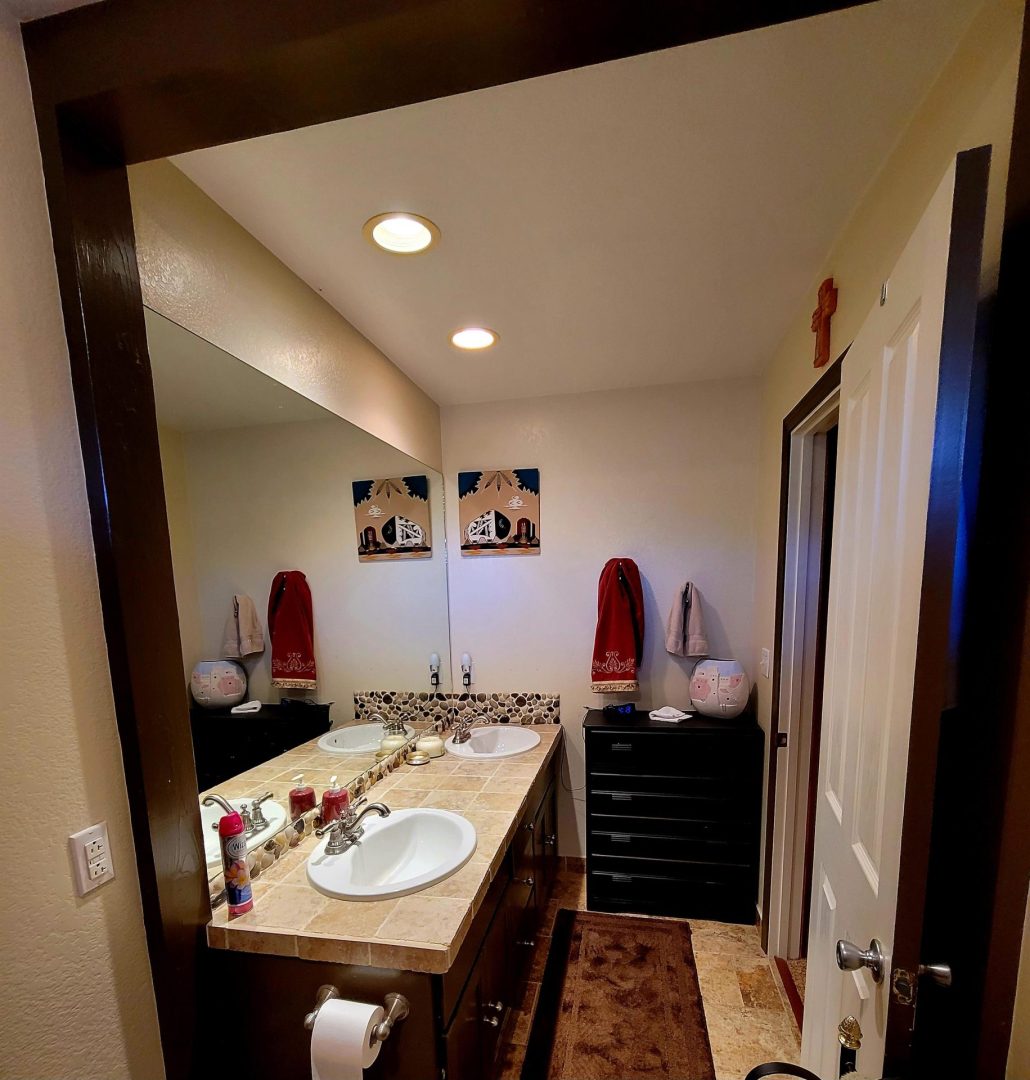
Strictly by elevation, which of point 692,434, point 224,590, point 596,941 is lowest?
point 596,941

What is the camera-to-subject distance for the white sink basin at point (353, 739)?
5.35 ft

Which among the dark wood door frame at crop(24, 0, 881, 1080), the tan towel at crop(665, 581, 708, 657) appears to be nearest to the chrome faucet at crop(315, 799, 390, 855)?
the dark wood door frame at crop(24, 0, 881, 1080)

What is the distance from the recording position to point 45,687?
2.27 feet

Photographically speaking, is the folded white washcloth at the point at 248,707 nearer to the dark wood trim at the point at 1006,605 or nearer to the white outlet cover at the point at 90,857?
the white outlet cover at the point at 90,857

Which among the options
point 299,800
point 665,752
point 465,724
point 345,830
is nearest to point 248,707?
point 299,800

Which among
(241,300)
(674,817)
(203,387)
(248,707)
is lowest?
(674,817)

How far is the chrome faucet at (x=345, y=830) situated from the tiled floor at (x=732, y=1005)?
0.89 m

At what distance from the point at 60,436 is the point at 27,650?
0.34 m

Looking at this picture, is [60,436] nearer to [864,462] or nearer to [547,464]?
[864,462]

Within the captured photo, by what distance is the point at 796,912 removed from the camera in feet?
5.92

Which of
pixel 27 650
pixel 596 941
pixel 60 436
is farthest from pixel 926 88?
pixel 596 941

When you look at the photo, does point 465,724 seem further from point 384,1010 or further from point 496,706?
point 384,1010

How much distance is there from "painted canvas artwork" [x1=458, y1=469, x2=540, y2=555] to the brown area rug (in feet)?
5.84

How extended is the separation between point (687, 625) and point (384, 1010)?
1815 millimetres
